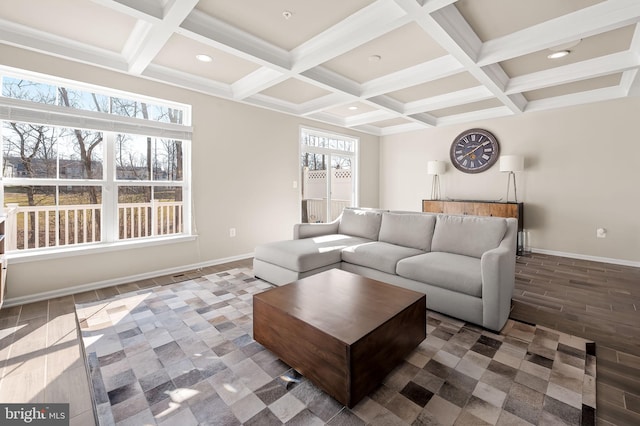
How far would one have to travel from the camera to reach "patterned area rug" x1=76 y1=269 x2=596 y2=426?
1397 mm

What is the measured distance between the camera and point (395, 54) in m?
3.03

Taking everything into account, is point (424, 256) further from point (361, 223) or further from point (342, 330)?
point (342, 330)

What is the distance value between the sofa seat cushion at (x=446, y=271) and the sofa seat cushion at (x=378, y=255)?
0.40 feet

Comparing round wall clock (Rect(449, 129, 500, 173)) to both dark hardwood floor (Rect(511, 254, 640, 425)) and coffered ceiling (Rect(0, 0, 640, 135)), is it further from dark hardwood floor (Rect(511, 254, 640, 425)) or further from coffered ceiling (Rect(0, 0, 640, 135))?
dark hardwood floor (Rect(511, 254, 640, 425))

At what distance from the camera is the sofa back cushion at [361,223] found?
3770 mm

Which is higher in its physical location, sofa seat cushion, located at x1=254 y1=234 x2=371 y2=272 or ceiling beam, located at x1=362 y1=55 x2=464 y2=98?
ceiling beam, located at x1=362 y1=55 x2=464 y2=98

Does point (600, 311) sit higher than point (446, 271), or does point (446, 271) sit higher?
point (446, 271)

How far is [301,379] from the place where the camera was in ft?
5.45

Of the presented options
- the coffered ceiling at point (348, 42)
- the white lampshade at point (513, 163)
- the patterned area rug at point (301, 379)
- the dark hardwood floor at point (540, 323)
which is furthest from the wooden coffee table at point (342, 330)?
the white lampshade at point (513, 163)

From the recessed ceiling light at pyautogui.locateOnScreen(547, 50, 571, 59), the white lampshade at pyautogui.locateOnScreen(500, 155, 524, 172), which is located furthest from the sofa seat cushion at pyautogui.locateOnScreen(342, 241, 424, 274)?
the white lampshade at pyautogui.locateOnScreen(500, 155, 524, 172)

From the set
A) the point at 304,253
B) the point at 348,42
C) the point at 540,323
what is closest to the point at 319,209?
the point at 304,253

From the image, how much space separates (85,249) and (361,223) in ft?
10.3

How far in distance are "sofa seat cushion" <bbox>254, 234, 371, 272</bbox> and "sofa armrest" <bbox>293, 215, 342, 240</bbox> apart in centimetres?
11

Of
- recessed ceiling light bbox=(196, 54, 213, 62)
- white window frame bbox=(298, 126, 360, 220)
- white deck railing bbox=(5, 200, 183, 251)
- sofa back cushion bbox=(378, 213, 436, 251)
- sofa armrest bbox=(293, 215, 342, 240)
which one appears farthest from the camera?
white window frame bbox=(298, 126, 360, 220)
